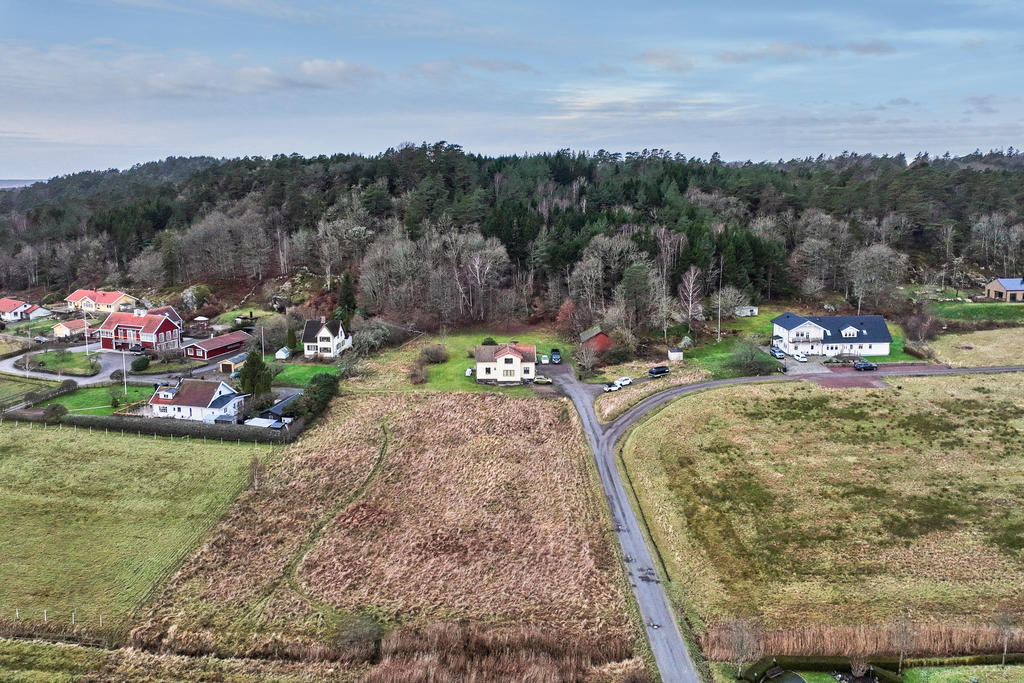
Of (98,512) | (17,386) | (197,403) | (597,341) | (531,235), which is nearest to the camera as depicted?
(98,512)

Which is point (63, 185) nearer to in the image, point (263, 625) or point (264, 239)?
point (264, 239)

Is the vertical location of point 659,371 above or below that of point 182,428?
above

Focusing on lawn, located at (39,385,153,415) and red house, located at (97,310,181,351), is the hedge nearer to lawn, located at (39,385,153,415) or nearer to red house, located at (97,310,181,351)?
lawn, located at (39,385,153,415)

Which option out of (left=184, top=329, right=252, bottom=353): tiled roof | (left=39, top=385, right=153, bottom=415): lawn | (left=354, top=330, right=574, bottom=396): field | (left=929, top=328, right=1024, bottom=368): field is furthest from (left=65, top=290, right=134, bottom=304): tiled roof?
(left=929, top=328, right=1024, bottom=368): field

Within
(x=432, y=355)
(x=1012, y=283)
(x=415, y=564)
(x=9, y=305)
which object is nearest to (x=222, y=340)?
(x=432, y=355)

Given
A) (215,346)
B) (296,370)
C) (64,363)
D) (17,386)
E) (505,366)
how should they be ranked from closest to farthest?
(17,386)
(505,366)
(296,370)
(64,363)
(215,346)

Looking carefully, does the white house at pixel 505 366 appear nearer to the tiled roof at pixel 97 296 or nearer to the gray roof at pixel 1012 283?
the tiled roof at pixel 97 296

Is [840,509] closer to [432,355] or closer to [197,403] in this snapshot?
[432,355]

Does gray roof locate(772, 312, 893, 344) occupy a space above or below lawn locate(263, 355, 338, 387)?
above
